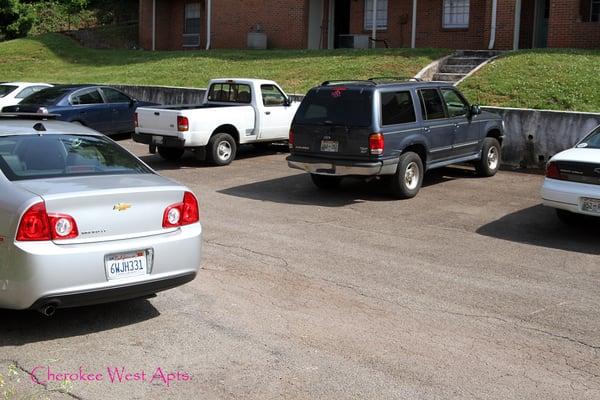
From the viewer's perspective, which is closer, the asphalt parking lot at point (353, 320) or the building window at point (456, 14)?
the asphalt parking lot at point (353, 320)

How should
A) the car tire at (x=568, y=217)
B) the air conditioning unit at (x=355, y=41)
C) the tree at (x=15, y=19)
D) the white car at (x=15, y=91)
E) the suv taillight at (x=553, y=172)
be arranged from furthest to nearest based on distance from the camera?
the tree at (x=15, y=19) → the air conditioning unit at (x=355, y=41) → the white car at (x=15, y=91) → the car tire at (x=568, y=217) → the suv taillight at (x=553, y=172)

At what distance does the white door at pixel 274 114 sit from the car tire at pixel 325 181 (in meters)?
3.58

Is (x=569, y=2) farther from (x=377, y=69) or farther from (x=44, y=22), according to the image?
(x=44, y=22)

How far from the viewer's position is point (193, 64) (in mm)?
27031

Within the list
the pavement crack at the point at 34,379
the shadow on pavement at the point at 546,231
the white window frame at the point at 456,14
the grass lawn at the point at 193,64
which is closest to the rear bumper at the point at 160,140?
the grass lawn at the point at 193,64

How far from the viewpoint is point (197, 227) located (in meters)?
6.32

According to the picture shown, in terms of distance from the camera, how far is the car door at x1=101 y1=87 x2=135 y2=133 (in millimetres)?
19047

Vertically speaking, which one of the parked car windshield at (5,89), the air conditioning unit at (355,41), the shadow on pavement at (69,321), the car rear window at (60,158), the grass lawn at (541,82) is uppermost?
the air conditioning unit at (355,41)

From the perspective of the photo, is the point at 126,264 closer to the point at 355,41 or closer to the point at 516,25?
the point at 516,25

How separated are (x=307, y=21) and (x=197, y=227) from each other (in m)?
25.1

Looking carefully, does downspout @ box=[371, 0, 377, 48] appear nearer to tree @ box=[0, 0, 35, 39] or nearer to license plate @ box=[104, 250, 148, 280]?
tree @ box=[0, 0, 35, 39]

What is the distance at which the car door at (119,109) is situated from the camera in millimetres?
19047

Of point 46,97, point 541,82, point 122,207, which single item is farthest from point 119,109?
point 122,207

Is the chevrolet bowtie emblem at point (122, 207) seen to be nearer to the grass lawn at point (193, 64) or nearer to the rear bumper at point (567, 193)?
the rear bumper at point (567, 193)
